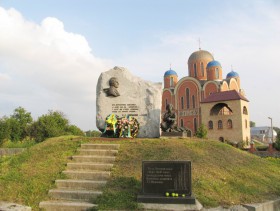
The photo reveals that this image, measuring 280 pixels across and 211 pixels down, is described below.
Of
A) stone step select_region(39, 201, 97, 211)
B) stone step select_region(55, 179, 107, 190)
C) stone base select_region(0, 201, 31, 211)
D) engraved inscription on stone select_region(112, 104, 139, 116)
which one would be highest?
engraved inscription on stone select_region(112, 104, 139, 116)

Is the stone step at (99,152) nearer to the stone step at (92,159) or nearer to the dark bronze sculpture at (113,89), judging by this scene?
the stone step at (92,159)

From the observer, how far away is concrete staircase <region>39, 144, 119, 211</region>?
5598 mm

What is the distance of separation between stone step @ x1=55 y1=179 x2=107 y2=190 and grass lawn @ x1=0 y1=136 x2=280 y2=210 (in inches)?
7.4

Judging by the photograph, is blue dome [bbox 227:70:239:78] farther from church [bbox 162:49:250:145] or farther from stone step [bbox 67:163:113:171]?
stone step [bbox 67:163:113:171]

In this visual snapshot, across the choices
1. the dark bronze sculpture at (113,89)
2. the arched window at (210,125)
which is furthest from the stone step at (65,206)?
the arched window at (210,125)

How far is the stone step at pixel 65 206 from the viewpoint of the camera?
5.44 m

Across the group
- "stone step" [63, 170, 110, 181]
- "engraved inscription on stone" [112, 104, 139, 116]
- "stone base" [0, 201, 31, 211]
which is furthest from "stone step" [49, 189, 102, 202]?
"engraved inscription on stone" [112, 104, 139, 116]

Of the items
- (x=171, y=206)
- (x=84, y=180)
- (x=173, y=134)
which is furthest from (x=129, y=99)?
→ (x=171, y=206)

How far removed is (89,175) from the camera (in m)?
6.75

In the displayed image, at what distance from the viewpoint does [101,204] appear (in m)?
5.38

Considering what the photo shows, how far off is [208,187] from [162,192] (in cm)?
134

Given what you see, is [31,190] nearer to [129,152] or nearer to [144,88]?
[129,152]

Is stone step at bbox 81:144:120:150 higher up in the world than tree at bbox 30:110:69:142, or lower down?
lower down

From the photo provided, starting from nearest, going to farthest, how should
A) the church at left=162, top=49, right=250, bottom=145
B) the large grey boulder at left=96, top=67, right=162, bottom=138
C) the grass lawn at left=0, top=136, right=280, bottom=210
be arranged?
1. the grass lawn at left=0, top=136, right=280, bottom=210
2. the large grey boulder at left=96, top=67, right=162, bottom=138
3. the church at left=162, top=49, right=250, bottom=145
